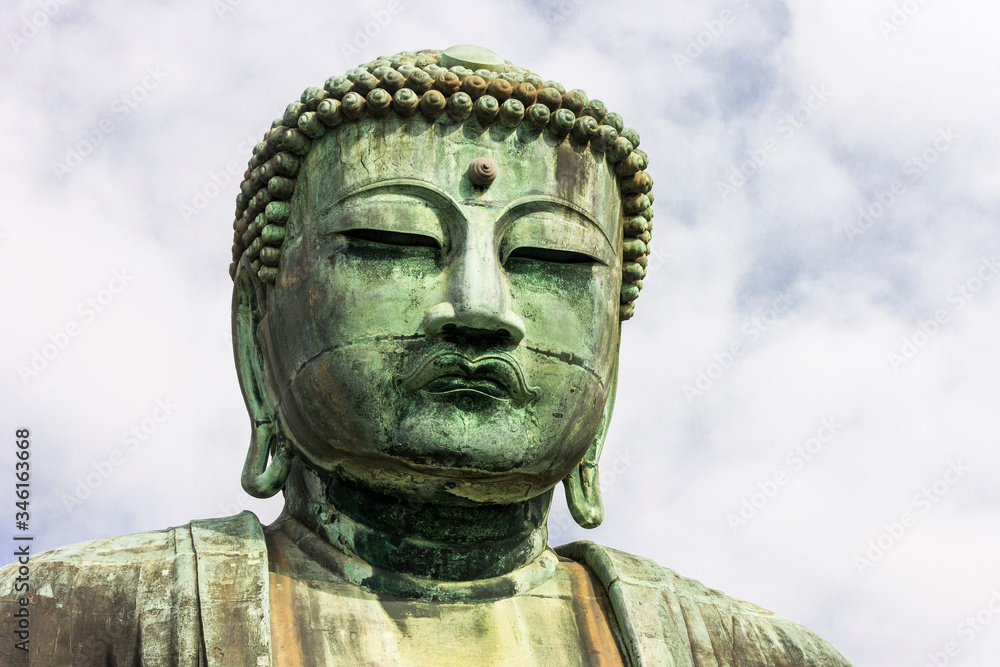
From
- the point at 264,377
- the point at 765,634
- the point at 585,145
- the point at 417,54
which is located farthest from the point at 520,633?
the point at 417,54

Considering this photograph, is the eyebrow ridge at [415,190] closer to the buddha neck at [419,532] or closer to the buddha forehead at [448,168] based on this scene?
the buddha forehead at [448,168]

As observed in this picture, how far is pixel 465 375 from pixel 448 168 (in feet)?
3.86

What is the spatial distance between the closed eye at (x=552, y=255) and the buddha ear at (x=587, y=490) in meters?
0.89

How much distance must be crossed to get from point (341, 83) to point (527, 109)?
1.02 m

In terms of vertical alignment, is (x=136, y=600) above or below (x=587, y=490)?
below

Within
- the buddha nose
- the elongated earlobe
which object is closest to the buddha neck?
the elongated earlobe

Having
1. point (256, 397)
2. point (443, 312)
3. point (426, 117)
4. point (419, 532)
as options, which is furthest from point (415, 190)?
point (419, 532)

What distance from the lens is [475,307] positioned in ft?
26.9

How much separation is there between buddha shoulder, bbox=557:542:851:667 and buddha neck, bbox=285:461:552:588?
0.56 meters

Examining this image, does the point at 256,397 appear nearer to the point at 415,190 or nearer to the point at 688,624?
the point at 415,190

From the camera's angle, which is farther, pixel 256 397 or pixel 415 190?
pixel 256 397

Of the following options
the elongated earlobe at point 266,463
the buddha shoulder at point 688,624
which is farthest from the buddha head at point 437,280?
the buddha shoulder at point 688,624

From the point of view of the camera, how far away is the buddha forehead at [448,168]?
866 centimetres

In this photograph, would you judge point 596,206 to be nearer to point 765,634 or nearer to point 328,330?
point 328,330
